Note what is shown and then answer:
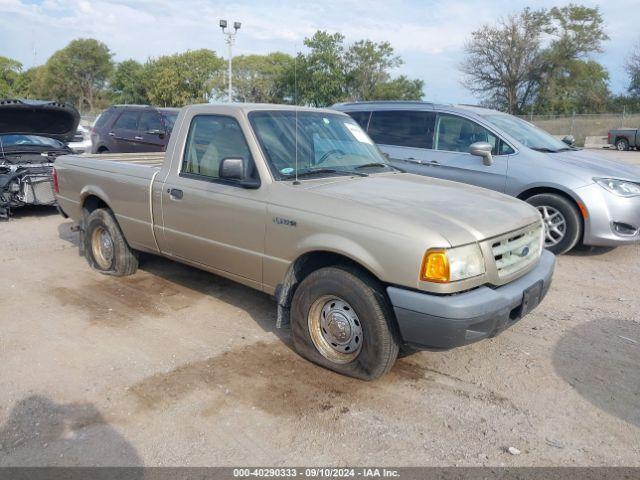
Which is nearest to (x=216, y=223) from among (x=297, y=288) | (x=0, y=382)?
(x=297, y=288)

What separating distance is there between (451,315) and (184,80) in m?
58.2

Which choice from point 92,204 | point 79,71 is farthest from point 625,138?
point 79,71

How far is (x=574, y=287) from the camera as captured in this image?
18.5 feet

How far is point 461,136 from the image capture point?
7391 millimetres

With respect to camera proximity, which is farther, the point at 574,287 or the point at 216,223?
the point at 574,287

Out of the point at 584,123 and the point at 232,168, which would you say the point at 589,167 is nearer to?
the point at 232,168

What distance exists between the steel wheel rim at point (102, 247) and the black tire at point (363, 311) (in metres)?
3.09

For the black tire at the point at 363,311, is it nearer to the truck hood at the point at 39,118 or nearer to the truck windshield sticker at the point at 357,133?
the truck windshield sticker at the point at 357,133

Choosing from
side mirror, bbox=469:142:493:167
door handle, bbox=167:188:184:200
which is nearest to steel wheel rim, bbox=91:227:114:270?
door handle, bbox=167:188:184:200

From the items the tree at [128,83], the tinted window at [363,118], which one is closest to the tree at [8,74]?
the tree at [128,83]

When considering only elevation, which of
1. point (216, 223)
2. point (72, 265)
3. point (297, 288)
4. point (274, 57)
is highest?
point (274, 57)

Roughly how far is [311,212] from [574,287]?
3.41 meters

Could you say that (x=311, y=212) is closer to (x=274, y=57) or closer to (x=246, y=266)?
(x=246, y=266)

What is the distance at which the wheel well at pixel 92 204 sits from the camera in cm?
608
